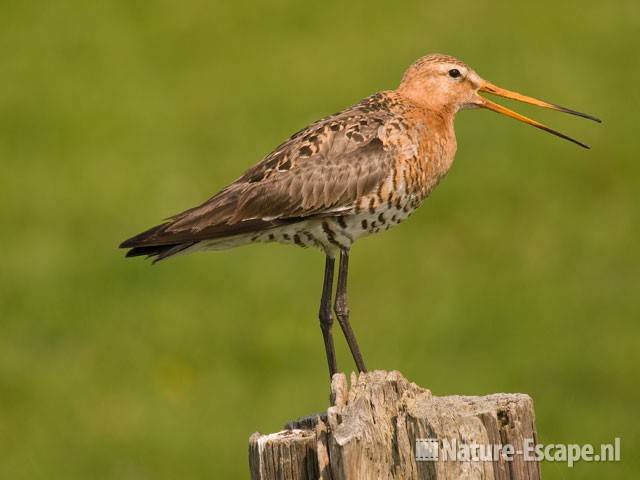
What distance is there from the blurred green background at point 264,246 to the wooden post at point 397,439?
919 centimetres

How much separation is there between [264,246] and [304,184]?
8989 mm

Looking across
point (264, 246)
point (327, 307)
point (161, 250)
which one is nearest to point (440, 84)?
point (327, 307)

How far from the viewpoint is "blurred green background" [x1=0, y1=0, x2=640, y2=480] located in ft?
64.4

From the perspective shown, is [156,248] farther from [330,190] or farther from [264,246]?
[264,246]

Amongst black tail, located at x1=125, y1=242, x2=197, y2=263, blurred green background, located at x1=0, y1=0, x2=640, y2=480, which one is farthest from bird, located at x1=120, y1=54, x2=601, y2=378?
blurred green background, located at x1=0, y1=0, x2=640, y2=480

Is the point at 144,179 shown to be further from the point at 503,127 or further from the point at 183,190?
the point at 503,127

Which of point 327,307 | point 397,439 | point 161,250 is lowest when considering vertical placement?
point 397,439

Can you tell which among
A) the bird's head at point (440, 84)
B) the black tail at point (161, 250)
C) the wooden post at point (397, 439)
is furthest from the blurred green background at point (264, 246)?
the wooden post at point (397, 439)

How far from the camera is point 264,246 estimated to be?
21734mm

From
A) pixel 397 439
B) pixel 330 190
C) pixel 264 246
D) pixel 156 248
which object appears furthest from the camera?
pixel 264 246

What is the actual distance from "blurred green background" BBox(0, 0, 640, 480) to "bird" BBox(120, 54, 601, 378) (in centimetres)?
614

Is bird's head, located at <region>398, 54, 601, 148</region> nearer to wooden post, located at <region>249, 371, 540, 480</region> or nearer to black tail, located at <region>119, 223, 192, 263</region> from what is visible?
black tail, located at <region>119, 223, 192, 263</region>

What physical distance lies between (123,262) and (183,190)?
152cm

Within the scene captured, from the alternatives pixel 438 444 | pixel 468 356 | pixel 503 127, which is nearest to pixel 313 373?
pixel 468 356
